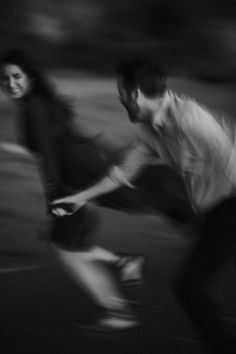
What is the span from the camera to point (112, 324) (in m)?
2.95

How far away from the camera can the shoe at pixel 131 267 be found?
124 inches

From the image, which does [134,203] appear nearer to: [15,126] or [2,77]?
[2,77]

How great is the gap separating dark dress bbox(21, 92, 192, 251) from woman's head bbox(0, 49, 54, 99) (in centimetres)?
7

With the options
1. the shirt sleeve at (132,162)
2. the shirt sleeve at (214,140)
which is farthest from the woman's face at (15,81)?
the shirt sleeve at (214,140)

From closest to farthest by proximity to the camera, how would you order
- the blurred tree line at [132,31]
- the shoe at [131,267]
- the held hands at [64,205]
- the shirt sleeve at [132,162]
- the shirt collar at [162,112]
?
the shirt collar at [162,112], the shirt sleeve at [132,162], the held hands at [64,205], the shoe at [131,267], the blurred tree line at [132,31]

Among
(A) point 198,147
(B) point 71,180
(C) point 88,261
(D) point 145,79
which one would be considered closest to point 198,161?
(A) point 198,147

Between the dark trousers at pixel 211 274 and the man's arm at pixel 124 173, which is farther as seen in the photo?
the man's arm at pixel 124 173

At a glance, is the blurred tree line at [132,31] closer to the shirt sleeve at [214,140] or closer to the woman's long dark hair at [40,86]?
the woman's long dark hair at [40,86]

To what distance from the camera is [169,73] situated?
14.3 ft

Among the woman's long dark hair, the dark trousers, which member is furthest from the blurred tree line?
the dark trousers

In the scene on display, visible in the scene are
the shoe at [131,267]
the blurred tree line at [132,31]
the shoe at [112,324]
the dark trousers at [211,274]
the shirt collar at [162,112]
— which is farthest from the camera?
the blurred tree line at [132,31]

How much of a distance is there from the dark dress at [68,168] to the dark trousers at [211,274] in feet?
2.15

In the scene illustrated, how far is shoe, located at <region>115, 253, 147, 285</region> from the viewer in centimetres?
316

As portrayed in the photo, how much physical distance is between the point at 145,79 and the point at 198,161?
0.96 feet
